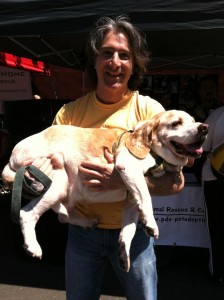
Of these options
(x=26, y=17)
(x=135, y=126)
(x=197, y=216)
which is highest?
(x=26, y=17)

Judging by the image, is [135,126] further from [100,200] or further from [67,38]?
[67,38]

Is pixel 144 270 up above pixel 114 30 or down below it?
below

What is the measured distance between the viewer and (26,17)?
2.82 meters

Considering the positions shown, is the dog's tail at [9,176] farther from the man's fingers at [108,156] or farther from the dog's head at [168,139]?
the dog's head at [168,139]

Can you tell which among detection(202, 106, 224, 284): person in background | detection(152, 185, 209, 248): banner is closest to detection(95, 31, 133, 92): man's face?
detection(202, 106, 224, 284): person in background

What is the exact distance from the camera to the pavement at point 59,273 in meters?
3.36

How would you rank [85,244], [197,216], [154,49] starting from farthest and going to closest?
[154,49] < [197,216] < [85,244]

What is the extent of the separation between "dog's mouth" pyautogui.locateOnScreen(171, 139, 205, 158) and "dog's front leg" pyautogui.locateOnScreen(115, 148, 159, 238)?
174 mm

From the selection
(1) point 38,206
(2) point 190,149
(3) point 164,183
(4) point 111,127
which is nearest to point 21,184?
(1) point 38,206

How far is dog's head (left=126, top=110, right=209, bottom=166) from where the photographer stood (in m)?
1.56

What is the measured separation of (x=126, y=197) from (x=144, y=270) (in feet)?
1.23

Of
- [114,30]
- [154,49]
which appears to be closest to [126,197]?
[114,30]

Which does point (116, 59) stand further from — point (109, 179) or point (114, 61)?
point (109, 179)

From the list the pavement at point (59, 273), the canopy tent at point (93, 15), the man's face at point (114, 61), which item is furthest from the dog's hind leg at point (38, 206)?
the pavement at point (59, 273)
